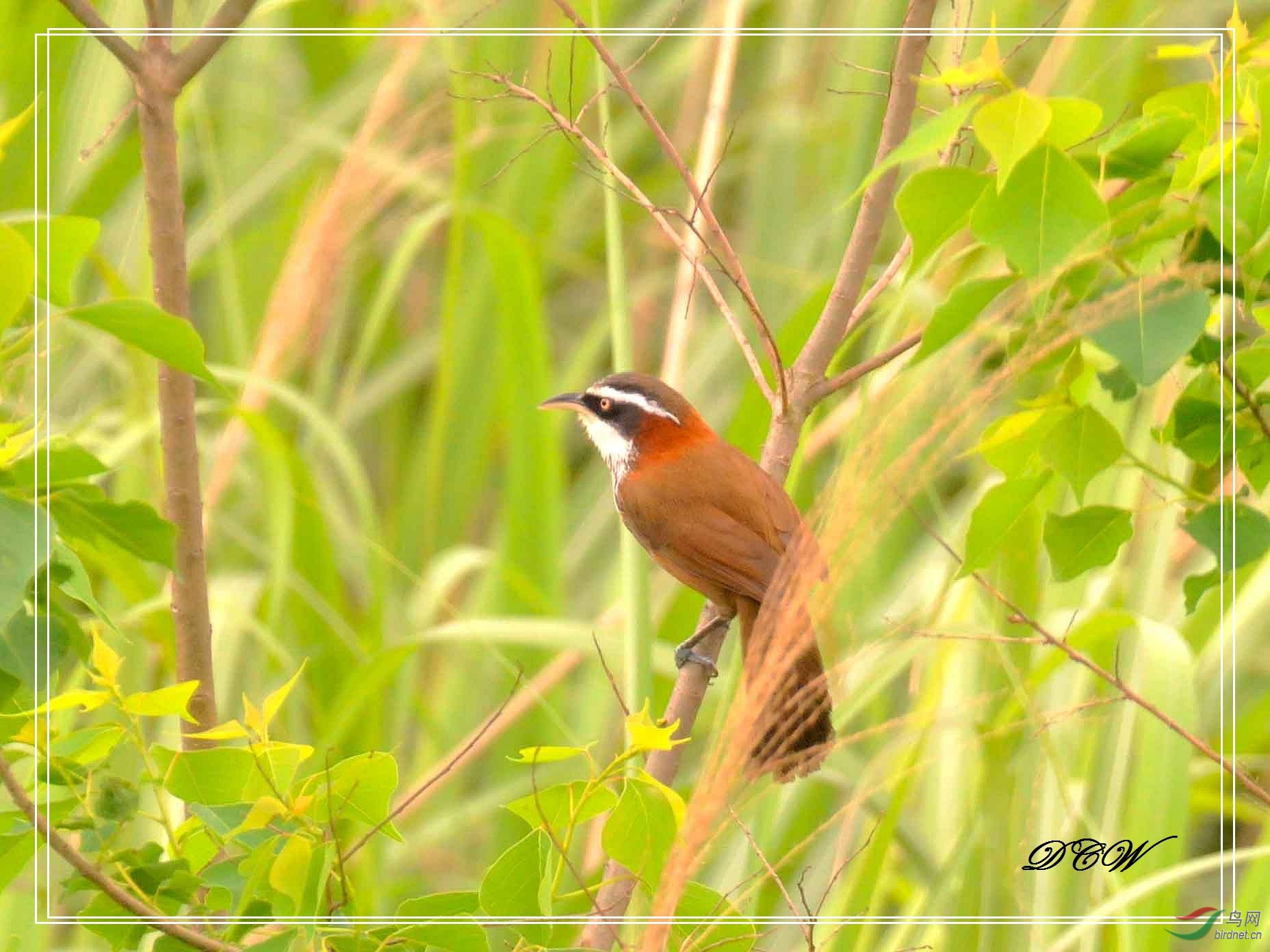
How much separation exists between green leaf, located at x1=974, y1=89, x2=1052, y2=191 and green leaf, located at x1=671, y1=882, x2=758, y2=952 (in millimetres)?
1082

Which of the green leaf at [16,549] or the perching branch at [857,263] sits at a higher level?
the perching branch at [857,263]

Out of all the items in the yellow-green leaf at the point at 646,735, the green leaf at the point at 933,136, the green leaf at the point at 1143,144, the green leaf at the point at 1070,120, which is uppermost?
the green leaf at the point at 1143,144

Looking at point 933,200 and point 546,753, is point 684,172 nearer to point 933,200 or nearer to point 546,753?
point 933,200

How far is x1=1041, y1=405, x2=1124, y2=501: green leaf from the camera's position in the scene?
6.74 ft

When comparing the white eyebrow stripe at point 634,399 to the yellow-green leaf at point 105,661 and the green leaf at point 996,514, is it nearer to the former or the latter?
the green leaf at point 996,514

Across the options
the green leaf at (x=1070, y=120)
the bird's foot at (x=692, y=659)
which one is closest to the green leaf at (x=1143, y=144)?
the green leaf at (x=1070, y=120)

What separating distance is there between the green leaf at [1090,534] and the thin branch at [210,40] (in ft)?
4.98

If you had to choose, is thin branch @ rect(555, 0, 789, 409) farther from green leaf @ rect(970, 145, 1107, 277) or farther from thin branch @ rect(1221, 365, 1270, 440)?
thin branch @ rect(1221, 365, 1270, 440)

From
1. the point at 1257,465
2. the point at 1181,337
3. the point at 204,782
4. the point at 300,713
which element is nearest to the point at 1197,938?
the point at 1257,465

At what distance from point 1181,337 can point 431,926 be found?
1259 millimetres

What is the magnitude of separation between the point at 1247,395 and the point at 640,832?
3.48ft

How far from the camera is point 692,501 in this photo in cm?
359

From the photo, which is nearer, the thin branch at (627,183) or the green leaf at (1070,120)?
the green leaf at (1070,120)

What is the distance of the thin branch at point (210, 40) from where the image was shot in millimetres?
2232
